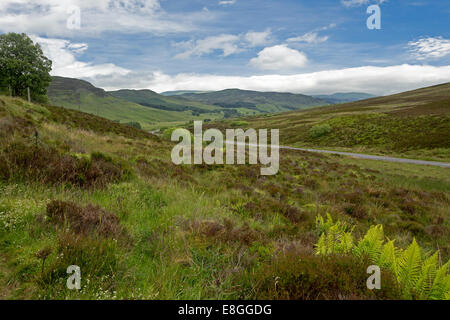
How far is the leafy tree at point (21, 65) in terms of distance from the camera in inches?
1337

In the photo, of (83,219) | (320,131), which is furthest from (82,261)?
(320,131)

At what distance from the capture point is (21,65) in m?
34.7

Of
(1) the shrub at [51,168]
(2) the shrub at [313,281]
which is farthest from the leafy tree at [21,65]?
(2) the shrub at [313,281]

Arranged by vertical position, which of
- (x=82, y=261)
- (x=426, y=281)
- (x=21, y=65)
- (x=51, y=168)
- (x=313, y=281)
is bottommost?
(x=426, y=281)

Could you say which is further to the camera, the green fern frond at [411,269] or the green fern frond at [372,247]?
the green fern frond at [372,247]

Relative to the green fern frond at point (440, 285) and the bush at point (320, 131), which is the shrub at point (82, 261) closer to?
the green fern frond at point (440, 285)

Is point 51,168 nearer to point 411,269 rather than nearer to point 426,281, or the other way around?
point 411,269

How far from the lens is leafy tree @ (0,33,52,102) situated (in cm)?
3397

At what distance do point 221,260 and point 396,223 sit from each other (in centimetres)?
774

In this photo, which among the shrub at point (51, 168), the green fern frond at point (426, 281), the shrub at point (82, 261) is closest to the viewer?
the shrub at point (82, 261)

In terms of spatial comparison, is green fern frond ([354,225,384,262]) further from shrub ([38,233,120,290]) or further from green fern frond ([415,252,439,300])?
shrub ([38,233,120,290])

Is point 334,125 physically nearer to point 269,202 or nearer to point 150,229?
point 269,202

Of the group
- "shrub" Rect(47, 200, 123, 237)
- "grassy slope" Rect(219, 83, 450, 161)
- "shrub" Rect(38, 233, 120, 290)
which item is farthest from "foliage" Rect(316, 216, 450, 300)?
"grassy slope" Rect(219, 83, 450, 161)
